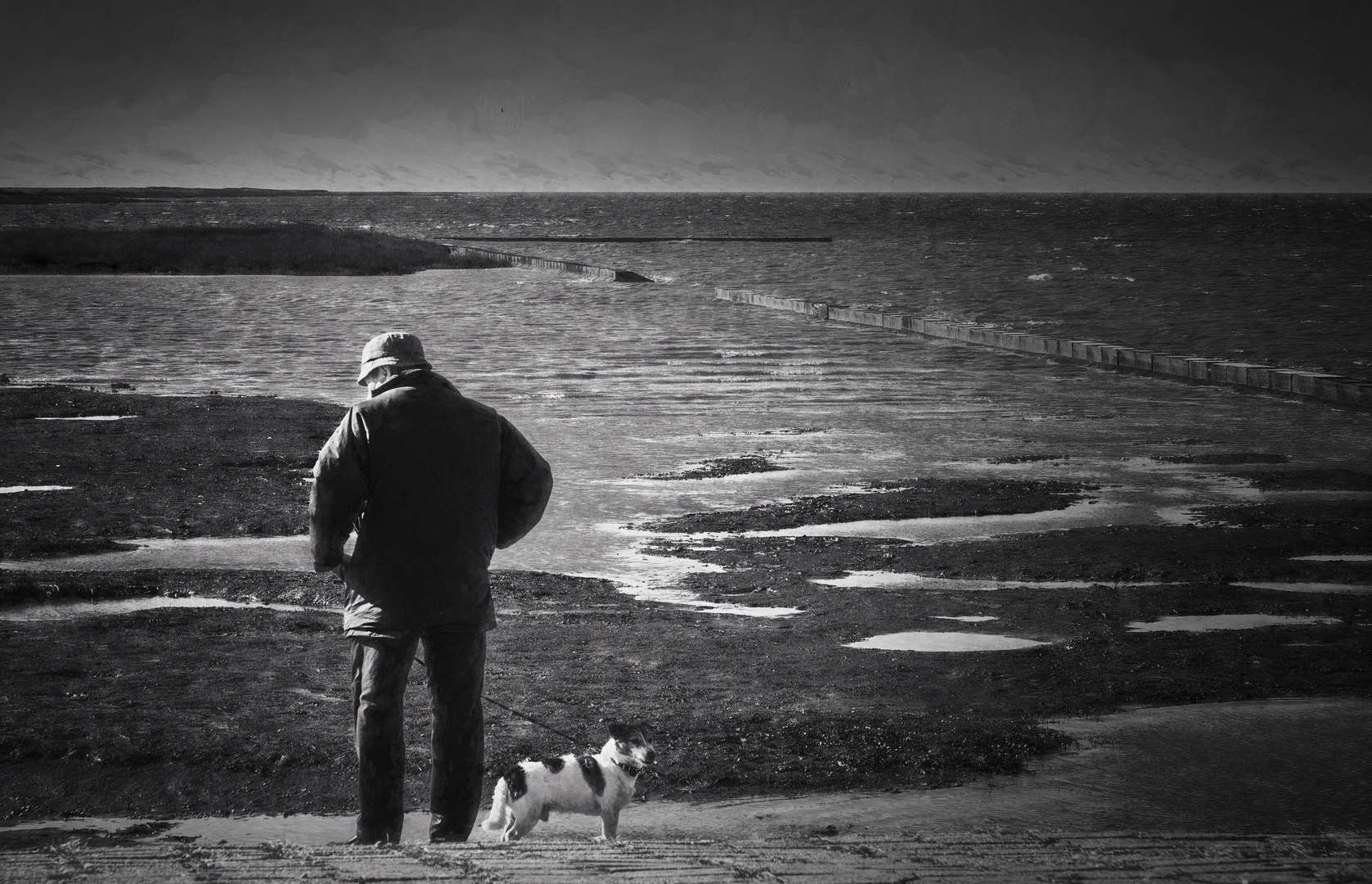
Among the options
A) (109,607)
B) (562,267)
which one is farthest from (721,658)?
(562,267)

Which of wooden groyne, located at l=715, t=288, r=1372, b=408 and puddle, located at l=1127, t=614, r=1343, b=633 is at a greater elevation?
wooden groyne, located at l=715, t=288, r=1372, b=408

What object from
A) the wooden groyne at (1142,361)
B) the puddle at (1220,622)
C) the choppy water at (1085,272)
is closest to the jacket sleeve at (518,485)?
the puddle at (1220,622)

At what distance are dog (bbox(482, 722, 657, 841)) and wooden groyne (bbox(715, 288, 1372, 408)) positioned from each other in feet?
58.7

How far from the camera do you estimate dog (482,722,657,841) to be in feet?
18.3

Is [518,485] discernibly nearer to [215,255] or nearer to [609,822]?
Result: [609,822]

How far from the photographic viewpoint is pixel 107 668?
7922 mm

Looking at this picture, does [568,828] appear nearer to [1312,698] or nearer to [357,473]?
[357,473]

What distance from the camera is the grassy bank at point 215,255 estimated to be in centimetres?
6144

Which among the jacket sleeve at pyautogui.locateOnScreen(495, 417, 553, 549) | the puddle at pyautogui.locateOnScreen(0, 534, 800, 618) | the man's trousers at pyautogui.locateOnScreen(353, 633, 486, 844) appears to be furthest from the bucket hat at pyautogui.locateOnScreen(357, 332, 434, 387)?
the puddle at pyautogui.locateOnScreen(0, 534, 800, 618)

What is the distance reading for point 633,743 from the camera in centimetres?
570

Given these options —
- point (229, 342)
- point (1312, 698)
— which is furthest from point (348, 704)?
point (229, 342)

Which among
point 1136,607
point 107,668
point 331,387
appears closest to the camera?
point 107,668

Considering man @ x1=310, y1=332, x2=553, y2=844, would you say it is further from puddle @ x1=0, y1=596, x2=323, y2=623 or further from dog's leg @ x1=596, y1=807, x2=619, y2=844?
puddle @ x1=0, y1=596, x2=323, y2=623

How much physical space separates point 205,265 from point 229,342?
112 feet
